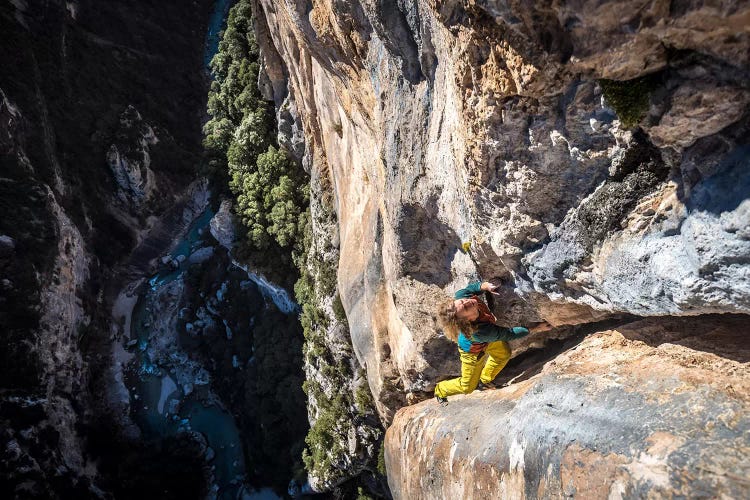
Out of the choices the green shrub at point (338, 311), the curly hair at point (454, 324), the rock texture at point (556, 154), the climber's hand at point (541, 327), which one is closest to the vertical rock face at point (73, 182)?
the green shrub at point (338, 311)

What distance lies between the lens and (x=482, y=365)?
902cm

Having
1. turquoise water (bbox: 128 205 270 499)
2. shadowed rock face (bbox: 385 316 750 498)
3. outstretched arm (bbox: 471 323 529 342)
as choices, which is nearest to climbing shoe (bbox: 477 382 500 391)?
shadowed rock face (bbox: 385 316 750 498)

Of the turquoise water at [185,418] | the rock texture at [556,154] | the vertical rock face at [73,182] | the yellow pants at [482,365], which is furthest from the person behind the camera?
the turquoise water at [185,418]

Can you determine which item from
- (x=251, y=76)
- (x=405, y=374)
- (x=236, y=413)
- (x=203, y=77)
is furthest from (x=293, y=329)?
(x=203, y=77)

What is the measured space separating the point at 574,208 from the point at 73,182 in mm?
38004

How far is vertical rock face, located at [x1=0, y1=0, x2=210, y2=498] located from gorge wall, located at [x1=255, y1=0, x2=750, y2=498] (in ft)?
90.6

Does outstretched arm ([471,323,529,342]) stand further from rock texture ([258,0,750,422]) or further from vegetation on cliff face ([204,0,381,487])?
vegetation on cliff face ([204,0,381,487])

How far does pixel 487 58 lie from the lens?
523 centimetres

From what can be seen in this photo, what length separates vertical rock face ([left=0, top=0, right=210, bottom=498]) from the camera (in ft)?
91.0

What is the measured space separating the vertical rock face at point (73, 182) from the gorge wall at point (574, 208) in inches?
1088

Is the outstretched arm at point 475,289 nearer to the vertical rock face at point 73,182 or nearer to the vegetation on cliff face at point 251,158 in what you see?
the vegetation on cliff face at point 251,158

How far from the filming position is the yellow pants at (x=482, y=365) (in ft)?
27.8

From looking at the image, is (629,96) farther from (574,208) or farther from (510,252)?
(510,252)

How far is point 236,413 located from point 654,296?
1247 inches
